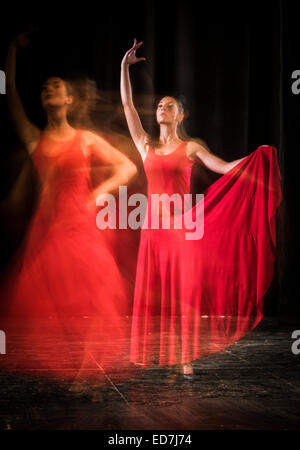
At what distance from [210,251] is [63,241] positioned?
100 cm

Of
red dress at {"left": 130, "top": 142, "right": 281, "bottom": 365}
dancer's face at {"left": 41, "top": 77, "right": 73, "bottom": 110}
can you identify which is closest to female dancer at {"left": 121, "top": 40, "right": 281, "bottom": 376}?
red dress at {"left": 130, "top": 142, "right": 281, "bottom": 365}

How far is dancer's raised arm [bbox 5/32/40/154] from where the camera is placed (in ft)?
11.6

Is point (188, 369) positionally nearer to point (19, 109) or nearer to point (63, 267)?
point (63, 267)

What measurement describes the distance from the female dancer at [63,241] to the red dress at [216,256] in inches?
22.4

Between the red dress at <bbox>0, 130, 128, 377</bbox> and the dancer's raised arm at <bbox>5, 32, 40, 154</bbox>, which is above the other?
the dancer's raised arm at <bbox>5, 32, 40, 154</bbox>

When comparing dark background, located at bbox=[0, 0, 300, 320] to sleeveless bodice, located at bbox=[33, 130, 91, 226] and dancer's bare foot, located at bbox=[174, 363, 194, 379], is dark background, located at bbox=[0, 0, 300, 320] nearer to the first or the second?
→ sleeveless bodice, located at bbox=[33, 130, 91, 226]

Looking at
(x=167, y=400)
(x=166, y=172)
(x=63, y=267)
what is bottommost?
(x=167, y=400)

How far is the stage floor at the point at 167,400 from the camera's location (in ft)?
5.25

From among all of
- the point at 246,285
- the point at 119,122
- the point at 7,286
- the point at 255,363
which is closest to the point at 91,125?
the point at 119,122

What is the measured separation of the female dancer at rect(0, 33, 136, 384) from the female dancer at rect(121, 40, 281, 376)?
1.91 ft

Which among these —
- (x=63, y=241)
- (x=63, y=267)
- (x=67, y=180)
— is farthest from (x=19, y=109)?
(x=63, y=267)

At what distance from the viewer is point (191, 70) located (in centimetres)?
378
